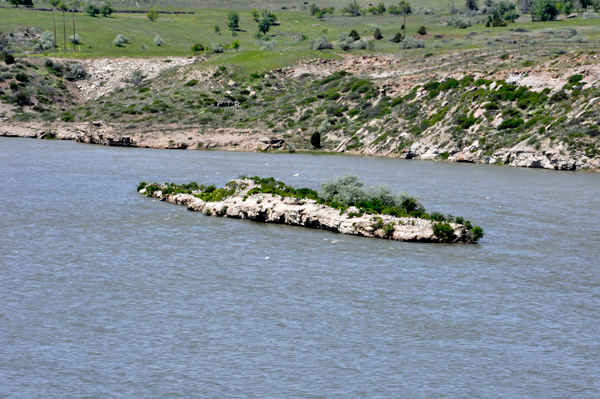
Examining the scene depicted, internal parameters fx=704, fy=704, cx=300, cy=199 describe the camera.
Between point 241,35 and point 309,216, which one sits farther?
point 241,35

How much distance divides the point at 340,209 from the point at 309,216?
1.62 metres

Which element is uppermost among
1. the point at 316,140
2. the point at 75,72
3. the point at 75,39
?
the point at 75,39

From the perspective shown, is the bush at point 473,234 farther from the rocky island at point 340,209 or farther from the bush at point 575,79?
the bush at point 575,79

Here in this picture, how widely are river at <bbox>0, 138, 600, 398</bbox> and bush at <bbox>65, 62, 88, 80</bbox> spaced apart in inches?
3733

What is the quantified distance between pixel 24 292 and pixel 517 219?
27.5 m

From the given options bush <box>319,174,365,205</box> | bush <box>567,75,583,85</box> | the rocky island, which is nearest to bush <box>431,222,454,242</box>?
the rocky island

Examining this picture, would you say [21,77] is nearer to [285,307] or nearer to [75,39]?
[75,39]

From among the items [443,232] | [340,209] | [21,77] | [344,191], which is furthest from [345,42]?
[443,232]

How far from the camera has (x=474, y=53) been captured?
101375 millimetres

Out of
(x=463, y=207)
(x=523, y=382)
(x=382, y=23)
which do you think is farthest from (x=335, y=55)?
(x=523, y=382)

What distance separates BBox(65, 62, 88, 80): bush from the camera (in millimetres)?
132250

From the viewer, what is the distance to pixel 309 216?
35875 millimetres

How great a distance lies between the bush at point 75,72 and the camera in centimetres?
13225

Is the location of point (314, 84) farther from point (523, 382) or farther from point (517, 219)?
point (523, 382)
